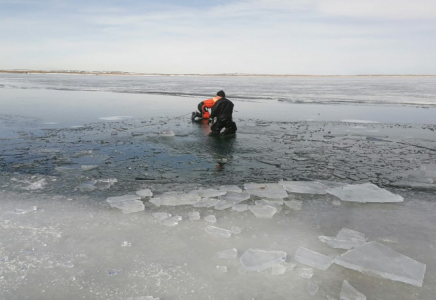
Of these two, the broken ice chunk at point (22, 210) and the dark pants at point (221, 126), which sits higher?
the dark pants at point (221, 126)

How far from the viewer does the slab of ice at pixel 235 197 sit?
4.44 m

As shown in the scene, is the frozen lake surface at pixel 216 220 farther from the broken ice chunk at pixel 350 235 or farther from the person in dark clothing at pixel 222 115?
the person in dark clothing at pixel 222 115

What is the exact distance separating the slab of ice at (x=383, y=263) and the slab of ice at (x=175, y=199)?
199 cm

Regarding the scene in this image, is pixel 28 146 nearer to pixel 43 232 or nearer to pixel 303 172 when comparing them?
pixel 43 232

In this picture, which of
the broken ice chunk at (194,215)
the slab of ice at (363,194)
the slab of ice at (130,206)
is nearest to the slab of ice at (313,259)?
the broken ice chunk at (194,215)

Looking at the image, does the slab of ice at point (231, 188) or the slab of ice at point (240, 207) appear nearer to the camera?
the slab of ice at point (240, 207)

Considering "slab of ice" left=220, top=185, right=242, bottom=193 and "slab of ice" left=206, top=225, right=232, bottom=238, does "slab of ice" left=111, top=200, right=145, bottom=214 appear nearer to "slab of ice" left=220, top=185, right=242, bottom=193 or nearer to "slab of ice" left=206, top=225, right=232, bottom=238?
"slab of ice" left=206, top=225, right=232, bottom=238

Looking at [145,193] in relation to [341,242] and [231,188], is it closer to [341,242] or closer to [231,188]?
[231,188]

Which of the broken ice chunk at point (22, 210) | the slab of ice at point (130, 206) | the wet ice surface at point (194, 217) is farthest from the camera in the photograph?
the slab of ice at point (130, 206)

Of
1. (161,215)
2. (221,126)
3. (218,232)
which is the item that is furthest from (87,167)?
(221,126)

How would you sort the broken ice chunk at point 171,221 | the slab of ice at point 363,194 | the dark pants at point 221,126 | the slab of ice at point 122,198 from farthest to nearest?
the dark pants at point 221,126
the slab of ice at point 363,194
the slab of ice at point 122,198
the broken ice chunk at point 171,221

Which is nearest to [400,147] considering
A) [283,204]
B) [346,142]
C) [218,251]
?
[346,142]

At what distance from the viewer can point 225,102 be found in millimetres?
9172

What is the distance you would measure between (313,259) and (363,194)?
200 centimetres
